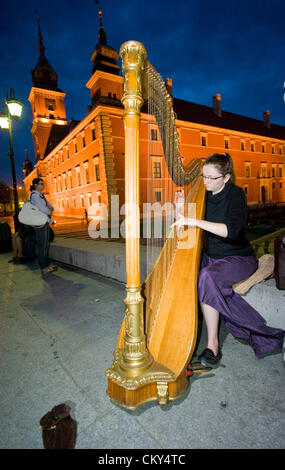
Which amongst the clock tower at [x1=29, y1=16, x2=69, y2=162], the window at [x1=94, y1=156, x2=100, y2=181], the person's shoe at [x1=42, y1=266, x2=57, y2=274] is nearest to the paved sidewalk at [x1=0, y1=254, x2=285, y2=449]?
the person's shoe at [x1=42, y1=266, x2=57, y2=274]

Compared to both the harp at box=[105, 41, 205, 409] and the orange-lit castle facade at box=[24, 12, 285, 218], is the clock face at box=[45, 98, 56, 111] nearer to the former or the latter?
the orange-lit castle facade at box=[24, 12, 285, 218]

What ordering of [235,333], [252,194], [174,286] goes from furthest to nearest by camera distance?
[252,194] < [235,333] < [174,286]

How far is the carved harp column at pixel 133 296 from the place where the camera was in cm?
133

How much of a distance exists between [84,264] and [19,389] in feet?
10.9

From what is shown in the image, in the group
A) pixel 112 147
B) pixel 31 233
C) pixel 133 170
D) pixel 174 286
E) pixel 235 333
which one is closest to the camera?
pixel 133 170

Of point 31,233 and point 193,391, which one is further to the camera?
point 31,233

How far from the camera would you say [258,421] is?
1389mm

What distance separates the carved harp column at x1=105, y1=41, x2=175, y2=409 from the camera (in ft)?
4.37

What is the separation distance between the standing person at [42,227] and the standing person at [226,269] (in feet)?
11.8

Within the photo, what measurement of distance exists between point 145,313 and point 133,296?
410 millimetres

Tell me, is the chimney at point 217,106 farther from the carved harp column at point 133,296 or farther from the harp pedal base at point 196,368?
the harp pedal base at point 196,368

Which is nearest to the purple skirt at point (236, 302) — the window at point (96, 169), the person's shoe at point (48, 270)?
the person's shoe at point (48, 270)

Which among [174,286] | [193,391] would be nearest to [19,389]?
[193,391]
